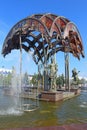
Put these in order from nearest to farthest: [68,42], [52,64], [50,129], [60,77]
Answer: [50,129] → [52,64] → [68,42] → [60,77]

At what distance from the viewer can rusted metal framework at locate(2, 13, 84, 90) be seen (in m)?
35.7

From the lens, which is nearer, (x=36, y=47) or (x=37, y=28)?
(x=37, y=28)

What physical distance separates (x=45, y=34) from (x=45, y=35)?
275 mm

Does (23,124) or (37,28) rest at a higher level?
(37,28)

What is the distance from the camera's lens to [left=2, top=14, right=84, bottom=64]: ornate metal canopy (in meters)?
35.6

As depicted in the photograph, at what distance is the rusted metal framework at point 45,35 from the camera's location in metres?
35.7

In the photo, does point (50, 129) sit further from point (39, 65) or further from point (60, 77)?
point (60, 77)

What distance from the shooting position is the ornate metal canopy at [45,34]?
35.6m

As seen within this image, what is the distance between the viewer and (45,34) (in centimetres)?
3491

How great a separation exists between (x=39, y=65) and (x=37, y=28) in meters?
14.7

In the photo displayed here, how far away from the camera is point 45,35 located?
35.2m

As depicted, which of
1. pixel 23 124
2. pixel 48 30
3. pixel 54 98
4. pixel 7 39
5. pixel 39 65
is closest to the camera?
pixel 23 124


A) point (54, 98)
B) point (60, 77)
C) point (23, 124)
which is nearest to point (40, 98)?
point (54, 98)

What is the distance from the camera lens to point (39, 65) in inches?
1938
